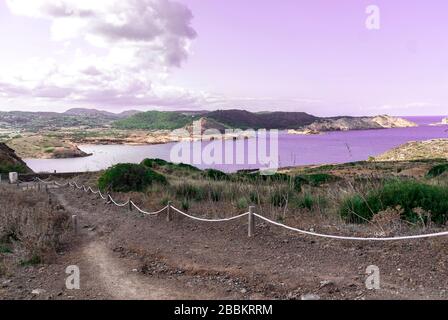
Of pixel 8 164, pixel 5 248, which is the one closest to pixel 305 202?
pixel 5 248

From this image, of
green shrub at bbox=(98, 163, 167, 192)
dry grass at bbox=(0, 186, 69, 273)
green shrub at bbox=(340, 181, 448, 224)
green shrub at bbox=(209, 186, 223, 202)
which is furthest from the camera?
green shrub at bbox=(98, 163, 167, 192)

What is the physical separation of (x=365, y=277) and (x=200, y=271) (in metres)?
2.42

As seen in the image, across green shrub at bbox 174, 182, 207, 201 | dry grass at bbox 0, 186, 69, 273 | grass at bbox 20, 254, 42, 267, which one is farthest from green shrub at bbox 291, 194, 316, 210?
grass at bbox 20, 254, 42, 267

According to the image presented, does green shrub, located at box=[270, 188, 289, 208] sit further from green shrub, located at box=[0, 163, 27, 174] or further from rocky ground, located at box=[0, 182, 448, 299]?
green shrub, located at box=[0, 163, 27, 174]

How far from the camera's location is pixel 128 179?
16391 mm

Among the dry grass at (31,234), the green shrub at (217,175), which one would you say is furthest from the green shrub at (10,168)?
the dry grass at (31,234)

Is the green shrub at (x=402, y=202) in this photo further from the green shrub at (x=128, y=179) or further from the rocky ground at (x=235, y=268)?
the green shrub at (x=128, y=179)

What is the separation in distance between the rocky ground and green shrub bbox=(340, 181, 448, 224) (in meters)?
1.18

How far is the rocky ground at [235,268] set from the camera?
526 cm

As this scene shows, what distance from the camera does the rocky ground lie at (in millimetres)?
5258

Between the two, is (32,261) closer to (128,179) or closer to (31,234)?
(31,234)

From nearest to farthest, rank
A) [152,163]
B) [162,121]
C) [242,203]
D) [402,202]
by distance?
[402,202] → [242,203] → [152,163] → [162,121]

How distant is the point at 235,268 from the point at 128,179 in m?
10.8

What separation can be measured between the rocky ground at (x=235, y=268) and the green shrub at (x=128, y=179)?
7.02m
